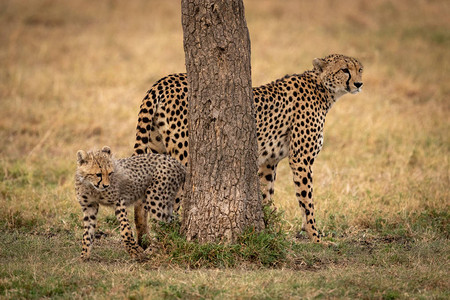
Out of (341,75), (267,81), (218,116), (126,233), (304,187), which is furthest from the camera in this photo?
(267,81)

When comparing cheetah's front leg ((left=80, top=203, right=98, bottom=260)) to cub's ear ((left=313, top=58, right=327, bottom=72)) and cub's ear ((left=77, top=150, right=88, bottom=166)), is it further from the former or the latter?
cub's ear ((left=313, top=58, right=327, bottom=72))

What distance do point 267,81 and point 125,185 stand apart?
23.1 feet

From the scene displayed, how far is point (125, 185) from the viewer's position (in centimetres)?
518

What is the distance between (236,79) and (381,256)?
184 centimetres

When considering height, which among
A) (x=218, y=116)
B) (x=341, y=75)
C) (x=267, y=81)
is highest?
(x=267, y=81)

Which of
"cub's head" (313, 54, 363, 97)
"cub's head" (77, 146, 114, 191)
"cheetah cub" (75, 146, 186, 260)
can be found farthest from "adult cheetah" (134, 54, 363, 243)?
"cub's head" (77, 146, 114, 191)

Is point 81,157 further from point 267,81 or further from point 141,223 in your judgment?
point 267,81

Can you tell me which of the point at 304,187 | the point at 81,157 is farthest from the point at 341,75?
the point at 81,157

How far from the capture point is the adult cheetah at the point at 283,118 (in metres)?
5.74

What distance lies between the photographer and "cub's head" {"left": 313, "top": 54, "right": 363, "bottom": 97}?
6379mm

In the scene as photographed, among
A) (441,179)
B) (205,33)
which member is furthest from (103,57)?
(205,33)

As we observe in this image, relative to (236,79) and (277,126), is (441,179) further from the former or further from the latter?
(236,79)

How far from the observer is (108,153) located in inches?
203

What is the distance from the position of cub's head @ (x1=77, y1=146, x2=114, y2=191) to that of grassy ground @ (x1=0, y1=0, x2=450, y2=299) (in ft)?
1.99
